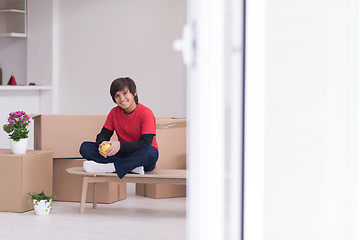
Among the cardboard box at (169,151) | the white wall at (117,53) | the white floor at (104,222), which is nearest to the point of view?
the white floor at (104,222)

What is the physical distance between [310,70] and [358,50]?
10cm

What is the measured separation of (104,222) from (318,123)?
8.41 feet

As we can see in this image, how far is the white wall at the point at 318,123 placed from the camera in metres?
1.20

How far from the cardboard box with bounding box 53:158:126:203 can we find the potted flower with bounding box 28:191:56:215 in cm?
46

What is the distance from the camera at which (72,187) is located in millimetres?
4281

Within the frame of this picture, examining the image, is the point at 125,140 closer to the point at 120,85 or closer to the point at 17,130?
the point at 120,85

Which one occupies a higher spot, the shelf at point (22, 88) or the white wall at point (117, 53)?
the white wall at point (117, 53)

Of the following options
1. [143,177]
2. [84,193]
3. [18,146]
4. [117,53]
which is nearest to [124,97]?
[143,177]

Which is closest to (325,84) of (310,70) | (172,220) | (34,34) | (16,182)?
(310,70)

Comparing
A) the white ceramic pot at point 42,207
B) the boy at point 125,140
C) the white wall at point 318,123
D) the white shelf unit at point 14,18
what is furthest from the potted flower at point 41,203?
the white wall at point 318,123

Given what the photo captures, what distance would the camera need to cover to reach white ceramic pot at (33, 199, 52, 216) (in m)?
3.77

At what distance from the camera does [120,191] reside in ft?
14.4

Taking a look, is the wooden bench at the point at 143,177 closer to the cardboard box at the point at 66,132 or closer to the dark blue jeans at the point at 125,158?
the dark blue jeans at the point at 125,158

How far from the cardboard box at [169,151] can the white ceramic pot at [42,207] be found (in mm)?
942
